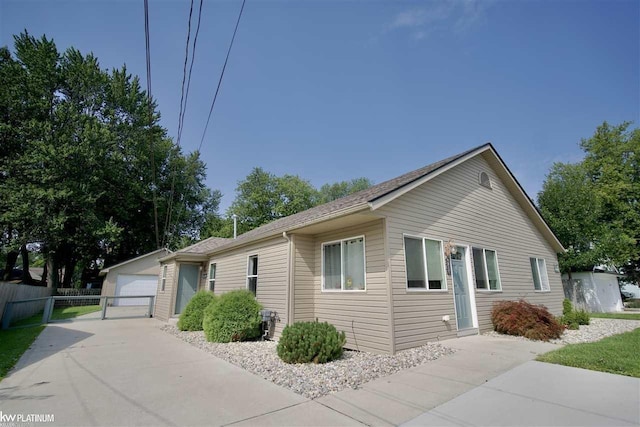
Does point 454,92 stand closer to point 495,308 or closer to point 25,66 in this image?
→ point 495,308

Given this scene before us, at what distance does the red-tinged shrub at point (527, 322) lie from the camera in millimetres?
7654

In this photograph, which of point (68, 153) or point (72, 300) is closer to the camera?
point (68, 153)

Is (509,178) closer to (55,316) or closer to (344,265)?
(344,265)

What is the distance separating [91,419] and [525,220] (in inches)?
566

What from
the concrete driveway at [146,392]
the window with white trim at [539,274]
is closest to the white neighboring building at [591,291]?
the window with white trim at [539,274]

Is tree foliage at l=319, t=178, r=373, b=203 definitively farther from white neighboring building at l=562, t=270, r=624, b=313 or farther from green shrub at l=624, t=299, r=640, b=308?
green shrub at l=624, t=299, r=640, b=308

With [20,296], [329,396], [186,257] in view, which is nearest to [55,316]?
[20,296]

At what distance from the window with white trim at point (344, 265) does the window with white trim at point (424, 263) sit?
112 centimetres

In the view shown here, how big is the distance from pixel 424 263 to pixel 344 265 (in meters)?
2.05

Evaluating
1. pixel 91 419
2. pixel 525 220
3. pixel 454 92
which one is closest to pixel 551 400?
pixel 91 419

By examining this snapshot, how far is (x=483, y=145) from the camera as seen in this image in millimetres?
10016

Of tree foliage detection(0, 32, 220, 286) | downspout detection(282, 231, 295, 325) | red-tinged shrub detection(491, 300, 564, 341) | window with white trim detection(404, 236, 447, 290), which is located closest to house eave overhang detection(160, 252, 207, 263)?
tree foliage detection(0, 32, 220, 286)

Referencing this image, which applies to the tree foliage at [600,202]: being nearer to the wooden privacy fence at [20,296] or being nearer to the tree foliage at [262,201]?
the tree foliage at [262,201]

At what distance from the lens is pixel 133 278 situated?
913 inches
